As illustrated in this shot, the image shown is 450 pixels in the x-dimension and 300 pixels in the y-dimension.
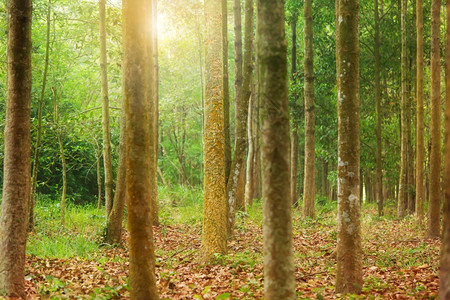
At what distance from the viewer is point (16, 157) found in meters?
5.58

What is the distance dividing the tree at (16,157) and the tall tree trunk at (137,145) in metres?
1.55

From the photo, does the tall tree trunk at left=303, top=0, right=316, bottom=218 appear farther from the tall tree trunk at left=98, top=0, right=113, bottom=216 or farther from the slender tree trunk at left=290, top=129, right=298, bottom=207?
the tall tree trunk at left=98, top=0, right=113, bottom=216

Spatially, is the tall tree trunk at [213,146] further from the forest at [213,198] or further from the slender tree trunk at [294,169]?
the slender tree trunk at [294,169]

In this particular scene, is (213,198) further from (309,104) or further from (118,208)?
(309,104)

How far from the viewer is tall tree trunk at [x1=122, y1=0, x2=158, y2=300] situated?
524cm

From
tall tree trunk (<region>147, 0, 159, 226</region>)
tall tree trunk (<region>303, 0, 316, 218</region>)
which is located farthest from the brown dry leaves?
tall tree trunk (<region>303, 0, 316, 218</region>)

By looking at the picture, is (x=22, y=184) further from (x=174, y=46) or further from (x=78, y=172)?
(x=174, y=46)

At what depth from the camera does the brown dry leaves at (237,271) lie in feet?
20.9

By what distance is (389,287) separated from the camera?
6727 mm

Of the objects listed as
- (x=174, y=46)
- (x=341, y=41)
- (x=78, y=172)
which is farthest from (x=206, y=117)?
(x=174, y=46)

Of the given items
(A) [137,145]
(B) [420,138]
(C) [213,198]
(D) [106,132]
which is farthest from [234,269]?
(B) [420,138]

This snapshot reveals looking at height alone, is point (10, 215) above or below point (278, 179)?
below

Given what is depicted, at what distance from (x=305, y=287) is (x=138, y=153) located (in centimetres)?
376

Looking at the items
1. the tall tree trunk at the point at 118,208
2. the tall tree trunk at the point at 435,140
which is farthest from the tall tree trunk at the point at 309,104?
the tall tree trunk at the point at 118,208
